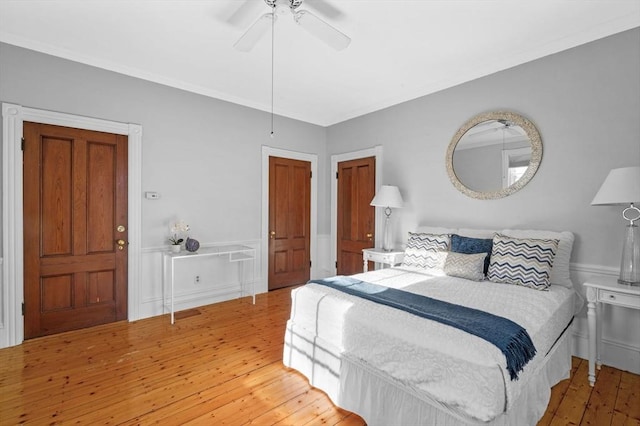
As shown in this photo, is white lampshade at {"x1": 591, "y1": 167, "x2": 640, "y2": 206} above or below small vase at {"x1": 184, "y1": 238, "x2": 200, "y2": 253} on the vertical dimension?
above

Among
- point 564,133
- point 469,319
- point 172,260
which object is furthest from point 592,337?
point 172,260

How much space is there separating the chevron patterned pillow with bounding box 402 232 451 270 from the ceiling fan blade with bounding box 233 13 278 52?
8.29 ft

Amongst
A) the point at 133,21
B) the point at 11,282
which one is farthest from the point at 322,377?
the point at 133,21

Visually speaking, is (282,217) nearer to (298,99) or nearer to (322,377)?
(298,99)

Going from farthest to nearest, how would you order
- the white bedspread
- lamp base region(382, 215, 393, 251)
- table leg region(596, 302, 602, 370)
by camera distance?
1. lamp base region(382, 215, 393, 251)
2. table leg region(596, 302, 602, 370)
3. the white bedspread

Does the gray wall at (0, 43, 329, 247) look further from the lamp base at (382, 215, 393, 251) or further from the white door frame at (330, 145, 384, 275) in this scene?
the lamp base at (382, 215, 393, 251)

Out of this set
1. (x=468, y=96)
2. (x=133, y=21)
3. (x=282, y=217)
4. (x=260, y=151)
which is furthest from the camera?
(x=282, y=217)

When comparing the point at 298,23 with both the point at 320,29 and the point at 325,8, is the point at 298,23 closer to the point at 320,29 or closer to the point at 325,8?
the point at 320,29

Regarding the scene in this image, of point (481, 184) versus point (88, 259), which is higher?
point (481, 184)

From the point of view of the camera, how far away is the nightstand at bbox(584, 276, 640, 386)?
2.13 metres

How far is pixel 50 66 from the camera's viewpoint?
2949mm

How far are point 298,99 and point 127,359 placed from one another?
356cm

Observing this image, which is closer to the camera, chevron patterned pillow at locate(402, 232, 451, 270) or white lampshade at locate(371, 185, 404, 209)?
chevron patterned pillow at locate(402, 232, 451, 270)

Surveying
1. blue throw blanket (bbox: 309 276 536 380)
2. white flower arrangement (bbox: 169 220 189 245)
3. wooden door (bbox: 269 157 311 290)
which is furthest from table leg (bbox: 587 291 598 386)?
white flower arrangement (bbox: 169 220 189 245)
